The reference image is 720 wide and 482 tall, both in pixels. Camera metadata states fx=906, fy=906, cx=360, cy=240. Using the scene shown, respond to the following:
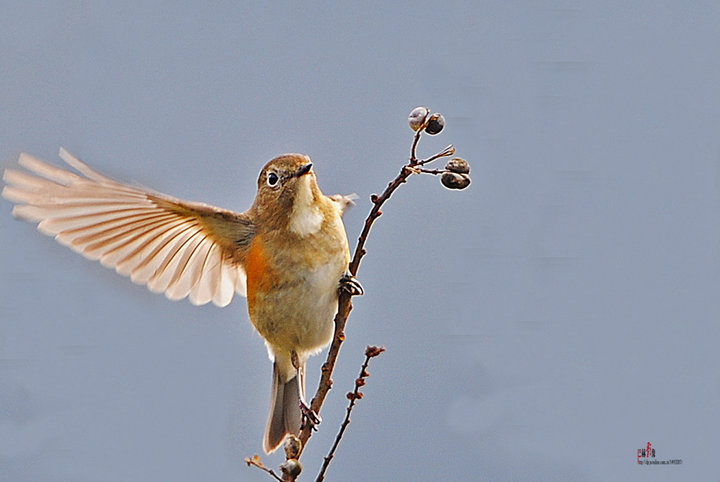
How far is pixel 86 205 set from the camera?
451 cm

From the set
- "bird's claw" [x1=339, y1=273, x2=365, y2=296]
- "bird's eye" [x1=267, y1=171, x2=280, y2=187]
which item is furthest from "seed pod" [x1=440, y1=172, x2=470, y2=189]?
"bird's eye" [x1=267, y1=171, x2=280, y2=187]

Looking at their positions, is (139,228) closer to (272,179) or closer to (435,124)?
(272,179)

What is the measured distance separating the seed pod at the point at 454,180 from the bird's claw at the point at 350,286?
1.13 m

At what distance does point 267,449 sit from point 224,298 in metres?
0.87

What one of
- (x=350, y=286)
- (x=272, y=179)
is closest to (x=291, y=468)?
(x=350, y=286)

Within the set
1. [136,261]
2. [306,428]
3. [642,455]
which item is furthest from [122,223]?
[642,455]

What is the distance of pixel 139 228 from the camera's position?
4734 mm

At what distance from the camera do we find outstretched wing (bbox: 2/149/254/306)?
4.24 meters

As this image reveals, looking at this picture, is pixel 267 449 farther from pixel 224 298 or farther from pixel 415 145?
pixel 415 145

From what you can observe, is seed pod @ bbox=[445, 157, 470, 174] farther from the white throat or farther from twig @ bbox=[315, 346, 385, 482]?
the white throat

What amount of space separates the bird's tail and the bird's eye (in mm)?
1082

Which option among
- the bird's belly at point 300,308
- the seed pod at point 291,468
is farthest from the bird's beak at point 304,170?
the seed pod at point 291,468

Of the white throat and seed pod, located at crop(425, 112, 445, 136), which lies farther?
the white throat

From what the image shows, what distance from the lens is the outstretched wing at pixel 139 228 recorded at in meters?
4.24
